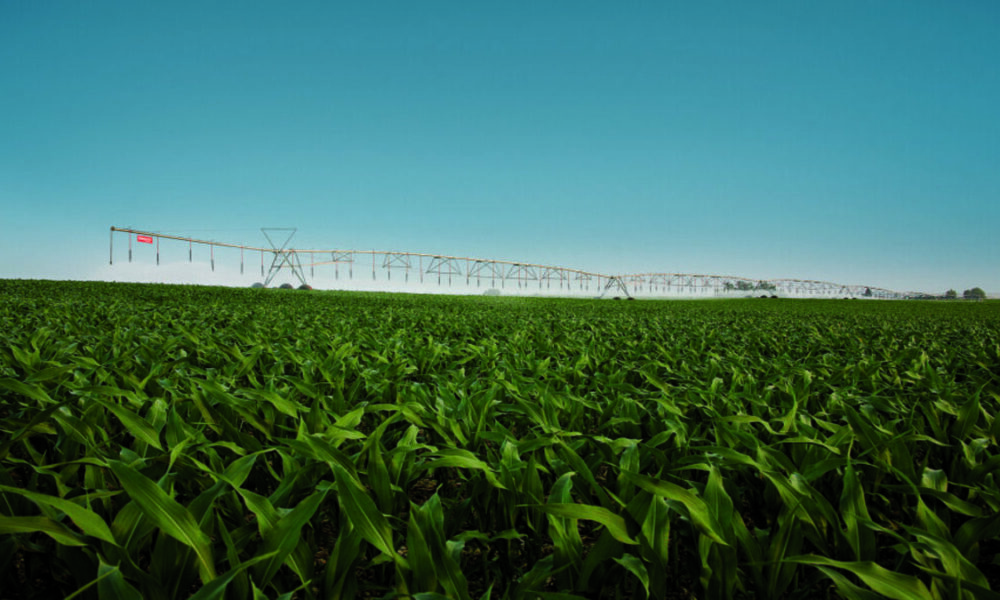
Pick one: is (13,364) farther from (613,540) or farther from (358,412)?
(613,540)

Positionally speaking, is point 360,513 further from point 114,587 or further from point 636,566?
point 636,566

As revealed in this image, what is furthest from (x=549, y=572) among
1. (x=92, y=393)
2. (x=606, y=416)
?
(x=92, y=393)

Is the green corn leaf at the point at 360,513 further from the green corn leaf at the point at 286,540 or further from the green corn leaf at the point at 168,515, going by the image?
the green corn leaf at the point at 168,515

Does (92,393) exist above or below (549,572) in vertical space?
above

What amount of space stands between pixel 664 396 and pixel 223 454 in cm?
218

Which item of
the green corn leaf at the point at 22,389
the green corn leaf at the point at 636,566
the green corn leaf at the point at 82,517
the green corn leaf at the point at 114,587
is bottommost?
the green corn leaf at the point at 636,566

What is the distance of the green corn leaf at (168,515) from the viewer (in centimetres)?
90

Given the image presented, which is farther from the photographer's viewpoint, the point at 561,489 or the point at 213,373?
the point at 213,373

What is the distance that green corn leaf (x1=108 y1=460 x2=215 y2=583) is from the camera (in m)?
0.90

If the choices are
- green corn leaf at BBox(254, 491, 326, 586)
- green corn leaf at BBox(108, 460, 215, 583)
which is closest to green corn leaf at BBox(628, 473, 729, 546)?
green corn leaf at BBox(254, 491, 326, 586)

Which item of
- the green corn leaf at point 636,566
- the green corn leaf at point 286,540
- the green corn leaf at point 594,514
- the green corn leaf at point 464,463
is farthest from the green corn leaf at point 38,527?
the green corn leaf at point 636,566

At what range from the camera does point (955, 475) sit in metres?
1.57

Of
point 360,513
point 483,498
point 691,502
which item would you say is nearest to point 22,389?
point 360,513

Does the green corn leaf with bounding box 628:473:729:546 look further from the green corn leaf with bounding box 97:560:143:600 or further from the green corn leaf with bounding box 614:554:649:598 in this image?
the green corn leaf with bounding box 97:560:143:600
